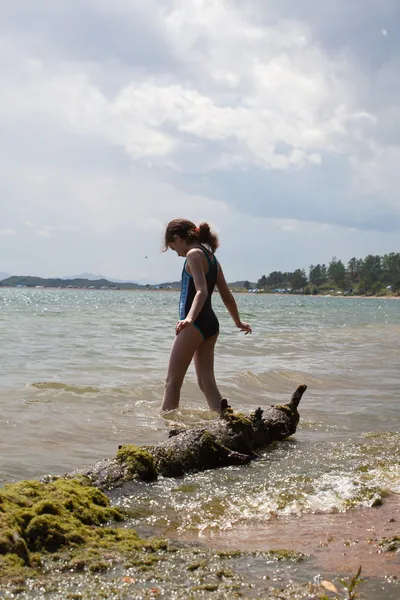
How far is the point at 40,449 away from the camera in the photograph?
5.11 m

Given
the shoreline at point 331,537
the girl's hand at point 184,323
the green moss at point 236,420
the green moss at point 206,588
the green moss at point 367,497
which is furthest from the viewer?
the girl's hand at point 184,323

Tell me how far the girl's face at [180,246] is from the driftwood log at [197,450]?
6.90 ft

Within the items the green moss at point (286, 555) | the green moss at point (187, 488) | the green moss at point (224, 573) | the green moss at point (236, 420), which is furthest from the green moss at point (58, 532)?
the green moss at point (236, 420)

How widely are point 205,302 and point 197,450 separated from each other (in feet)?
7.75

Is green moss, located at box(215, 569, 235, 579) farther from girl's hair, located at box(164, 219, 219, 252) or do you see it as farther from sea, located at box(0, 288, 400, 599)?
girl's hair, located at box(164, 219, 219, 252)

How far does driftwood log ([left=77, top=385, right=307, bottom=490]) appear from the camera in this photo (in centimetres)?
387

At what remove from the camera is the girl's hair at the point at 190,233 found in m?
6.43

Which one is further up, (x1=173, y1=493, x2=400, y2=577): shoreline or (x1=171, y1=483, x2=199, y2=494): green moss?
(x1=173, y1=493, x2=400, y2=577): shoreline

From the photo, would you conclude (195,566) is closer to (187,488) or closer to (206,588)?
(206,588)

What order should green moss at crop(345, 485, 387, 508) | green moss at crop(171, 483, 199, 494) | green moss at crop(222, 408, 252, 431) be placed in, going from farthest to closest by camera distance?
green moss at crop(222, 408, 252, 431)
green moss at crop(171, 483, 199, 494)
green moss at crop(345, 485, 387, 508)

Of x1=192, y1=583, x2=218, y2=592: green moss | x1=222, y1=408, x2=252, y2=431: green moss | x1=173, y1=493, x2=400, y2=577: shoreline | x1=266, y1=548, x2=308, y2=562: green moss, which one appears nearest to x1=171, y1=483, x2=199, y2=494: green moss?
x1=173, y1=493, x2=400, y2=577: shoreline

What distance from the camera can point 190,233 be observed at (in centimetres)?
641

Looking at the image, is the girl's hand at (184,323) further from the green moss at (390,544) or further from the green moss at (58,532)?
the green moss at (390,544)

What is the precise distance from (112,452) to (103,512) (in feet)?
6.71
